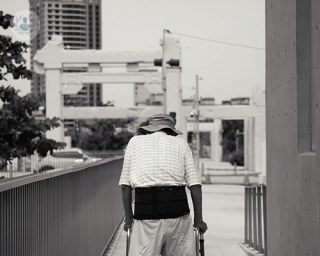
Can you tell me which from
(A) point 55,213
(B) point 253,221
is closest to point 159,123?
(A) point 55,213

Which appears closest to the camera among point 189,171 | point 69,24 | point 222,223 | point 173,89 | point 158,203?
point 158,203

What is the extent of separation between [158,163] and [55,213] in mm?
1139

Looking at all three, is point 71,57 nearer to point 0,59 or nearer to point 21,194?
point 0,59

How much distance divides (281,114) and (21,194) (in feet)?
12.0

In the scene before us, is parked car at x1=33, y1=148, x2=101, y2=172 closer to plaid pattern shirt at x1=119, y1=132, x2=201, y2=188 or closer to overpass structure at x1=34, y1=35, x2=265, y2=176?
overpass structure at x1=34, y1=35, x2=265, y2=176

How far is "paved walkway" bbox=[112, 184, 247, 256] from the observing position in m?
12.2

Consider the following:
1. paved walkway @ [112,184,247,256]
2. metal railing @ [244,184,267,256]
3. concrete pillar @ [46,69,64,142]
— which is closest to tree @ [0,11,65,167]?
paved walkway @ [112,184,247,256]

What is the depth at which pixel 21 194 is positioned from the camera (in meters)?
4.89

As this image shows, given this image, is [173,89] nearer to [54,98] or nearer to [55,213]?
[54,98]

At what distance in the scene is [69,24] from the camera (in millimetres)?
94938

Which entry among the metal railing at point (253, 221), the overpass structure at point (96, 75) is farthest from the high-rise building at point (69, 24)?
the metal railing at point (253, 221)

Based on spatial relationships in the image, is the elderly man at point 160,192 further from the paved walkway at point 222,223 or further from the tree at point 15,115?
the tree at point 15,115

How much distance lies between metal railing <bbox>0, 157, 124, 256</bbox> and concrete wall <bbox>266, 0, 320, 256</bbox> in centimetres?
216

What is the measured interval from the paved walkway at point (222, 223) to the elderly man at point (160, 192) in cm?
558
